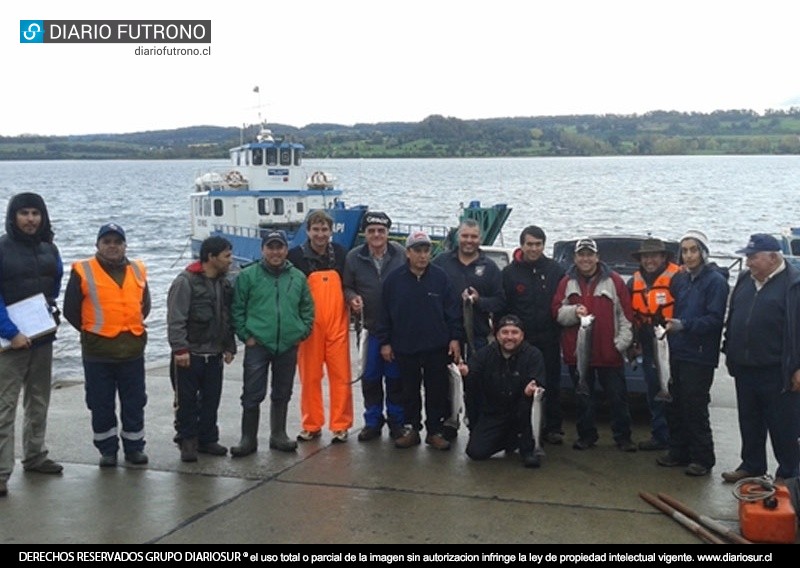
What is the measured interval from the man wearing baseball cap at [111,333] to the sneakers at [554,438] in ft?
11.4

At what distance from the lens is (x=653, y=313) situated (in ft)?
24.6

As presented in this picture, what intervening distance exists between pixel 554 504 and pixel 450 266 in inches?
99.3

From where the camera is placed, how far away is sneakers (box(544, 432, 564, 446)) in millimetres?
7918

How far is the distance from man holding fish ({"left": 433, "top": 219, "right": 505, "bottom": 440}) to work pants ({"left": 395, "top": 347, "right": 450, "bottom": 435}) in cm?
11

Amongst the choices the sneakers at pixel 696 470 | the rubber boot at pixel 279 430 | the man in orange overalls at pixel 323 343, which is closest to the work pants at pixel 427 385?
the man in orange overalls at pixel 323 343

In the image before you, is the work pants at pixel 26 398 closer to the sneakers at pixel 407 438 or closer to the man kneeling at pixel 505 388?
the sneakers at pixel 407 438

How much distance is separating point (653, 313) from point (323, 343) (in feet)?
9.47

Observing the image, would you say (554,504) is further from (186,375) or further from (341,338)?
(186,375)

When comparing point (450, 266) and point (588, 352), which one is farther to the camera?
point (450, 266)

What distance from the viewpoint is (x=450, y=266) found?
8.04 m

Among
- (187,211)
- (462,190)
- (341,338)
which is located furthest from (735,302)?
(462,190)

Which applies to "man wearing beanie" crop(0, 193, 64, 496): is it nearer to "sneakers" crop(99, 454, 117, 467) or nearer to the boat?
"sneakers" crop(99, 454, 117, 467)

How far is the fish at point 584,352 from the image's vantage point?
739 centimetres

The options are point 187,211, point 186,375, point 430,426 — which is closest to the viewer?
point 186,375
